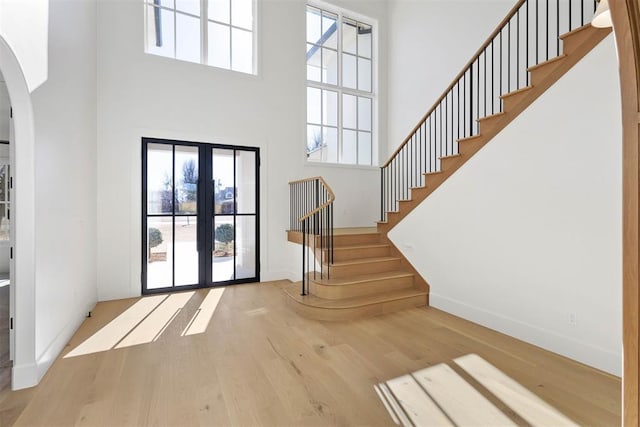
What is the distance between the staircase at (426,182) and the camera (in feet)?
9.96

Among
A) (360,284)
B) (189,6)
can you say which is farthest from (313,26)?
(360,284)

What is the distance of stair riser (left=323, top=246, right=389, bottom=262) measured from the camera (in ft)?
14.3

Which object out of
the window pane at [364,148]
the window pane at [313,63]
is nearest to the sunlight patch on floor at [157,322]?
the window pane at [364,148]

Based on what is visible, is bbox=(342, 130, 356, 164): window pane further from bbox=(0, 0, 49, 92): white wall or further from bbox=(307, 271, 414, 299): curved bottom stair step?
bbox=(0, 0, 49, 92): white wall

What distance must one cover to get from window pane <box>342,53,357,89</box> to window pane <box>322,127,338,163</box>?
107cm

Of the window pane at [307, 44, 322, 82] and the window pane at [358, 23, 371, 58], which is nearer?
the window pane at [307, 44, 322, 82]

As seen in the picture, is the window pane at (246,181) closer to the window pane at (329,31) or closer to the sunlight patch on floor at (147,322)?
the sunlight patch on floor at (147,322)

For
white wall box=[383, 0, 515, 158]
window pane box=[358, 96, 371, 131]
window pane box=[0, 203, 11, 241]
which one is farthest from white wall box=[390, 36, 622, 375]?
window pane box=[0, 203, 11, 241]

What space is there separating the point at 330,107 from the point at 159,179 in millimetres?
3574

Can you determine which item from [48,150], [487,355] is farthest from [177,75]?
[487,355]

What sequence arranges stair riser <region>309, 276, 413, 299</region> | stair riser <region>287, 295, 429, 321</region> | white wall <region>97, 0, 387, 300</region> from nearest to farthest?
stair riser <region>287, 295, 429, 321</region>, stair riser <region>309, 276, 413, 299</region>, white wall <region>97, 0, 387, 300</region>

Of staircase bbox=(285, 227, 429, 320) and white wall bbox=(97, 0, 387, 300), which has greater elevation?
white wall bbox=(97, 0, 387, 300)

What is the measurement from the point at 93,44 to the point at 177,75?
3.41 feet

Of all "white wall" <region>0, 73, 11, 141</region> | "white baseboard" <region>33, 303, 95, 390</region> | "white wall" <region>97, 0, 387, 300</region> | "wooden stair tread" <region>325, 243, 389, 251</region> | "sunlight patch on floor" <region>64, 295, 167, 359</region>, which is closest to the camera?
"white baseboard" <region>33, 303, 95, 390</region>
